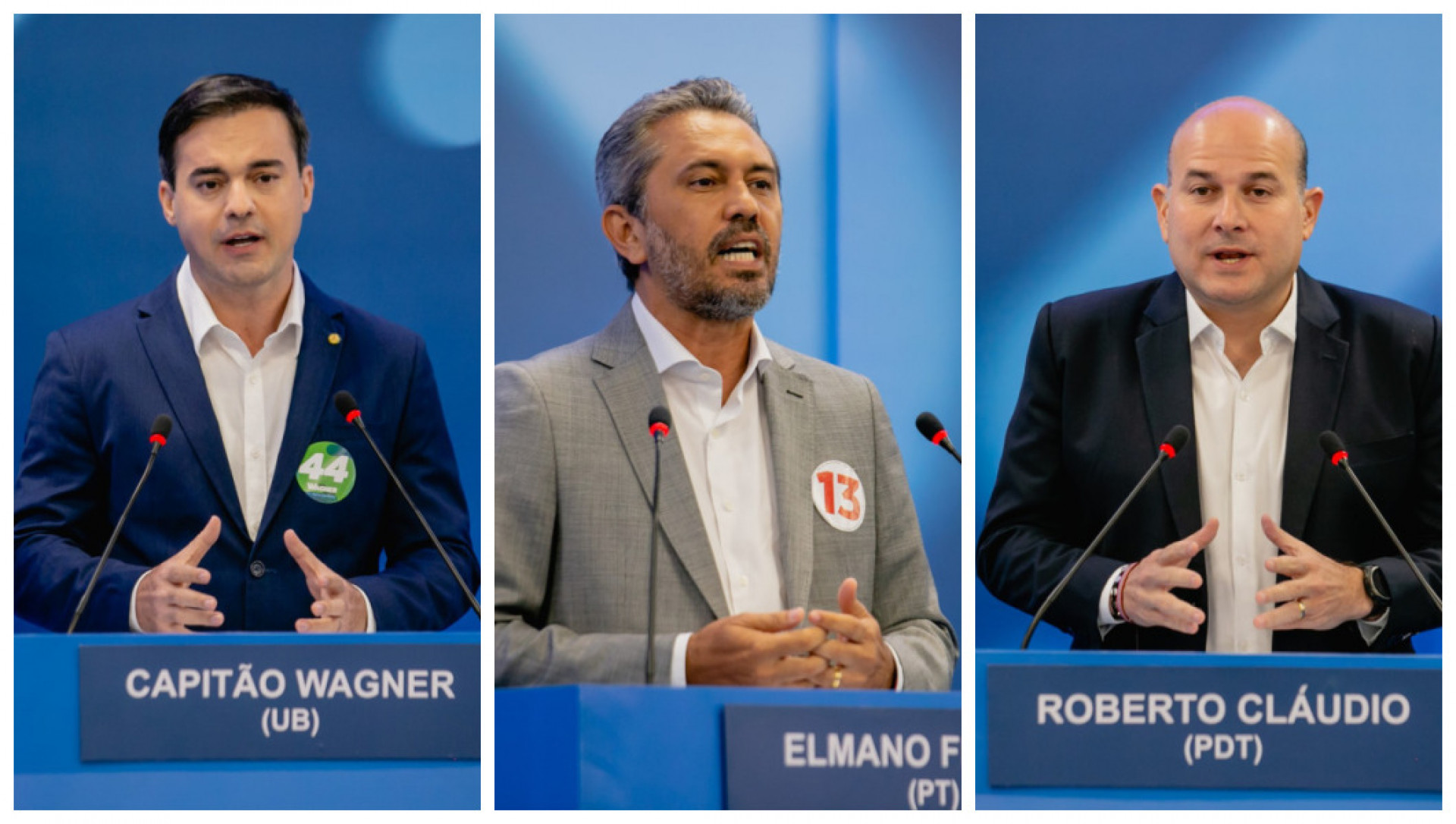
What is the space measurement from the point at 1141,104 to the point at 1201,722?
4.93 ft

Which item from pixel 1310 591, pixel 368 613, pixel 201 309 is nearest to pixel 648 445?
pixel 368 613

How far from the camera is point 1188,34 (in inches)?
173

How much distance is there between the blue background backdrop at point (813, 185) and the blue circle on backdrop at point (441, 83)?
8 centimetres

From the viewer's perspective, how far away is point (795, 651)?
403cm

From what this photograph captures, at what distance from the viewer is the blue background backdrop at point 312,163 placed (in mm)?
4348

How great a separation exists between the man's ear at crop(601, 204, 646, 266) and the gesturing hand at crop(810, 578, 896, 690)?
0.98 metres

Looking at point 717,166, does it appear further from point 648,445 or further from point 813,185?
point 648,445

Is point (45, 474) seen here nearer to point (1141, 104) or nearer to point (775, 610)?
point (775, 610)

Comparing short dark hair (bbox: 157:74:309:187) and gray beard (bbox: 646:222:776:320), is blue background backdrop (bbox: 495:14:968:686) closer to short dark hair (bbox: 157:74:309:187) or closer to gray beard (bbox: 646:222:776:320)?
gray beard (bbox: 646:222:776:320)

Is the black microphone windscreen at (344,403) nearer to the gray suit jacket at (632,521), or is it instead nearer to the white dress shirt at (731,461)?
the gray suit jacket at (632,521)

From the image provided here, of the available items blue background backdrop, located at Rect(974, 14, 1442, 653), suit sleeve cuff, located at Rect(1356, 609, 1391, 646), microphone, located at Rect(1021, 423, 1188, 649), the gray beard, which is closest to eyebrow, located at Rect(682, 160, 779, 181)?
the gray beard

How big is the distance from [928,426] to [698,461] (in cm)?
56

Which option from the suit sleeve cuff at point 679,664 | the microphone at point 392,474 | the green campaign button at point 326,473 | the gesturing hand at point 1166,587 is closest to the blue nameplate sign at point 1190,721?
the gesturing hand at point 1166,587
